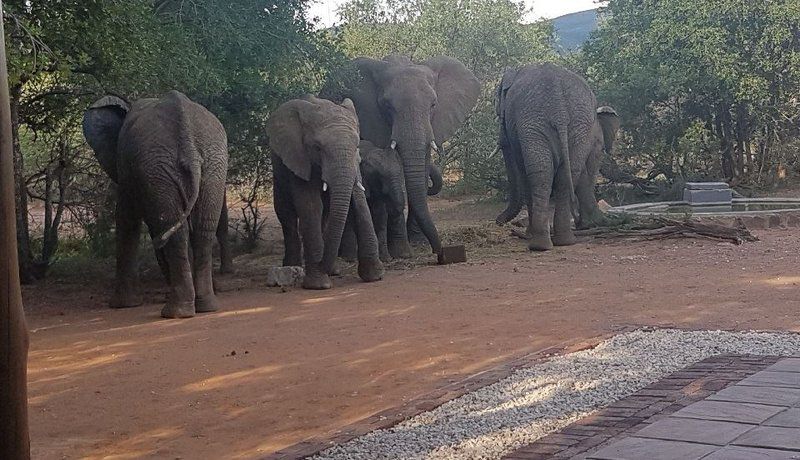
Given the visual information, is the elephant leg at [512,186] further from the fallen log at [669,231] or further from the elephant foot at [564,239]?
the elephant foot at [564,239]

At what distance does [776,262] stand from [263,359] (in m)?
7.29

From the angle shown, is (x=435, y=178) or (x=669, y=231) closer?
(x=669, y=231)

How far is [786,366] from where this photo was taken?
23.3ft

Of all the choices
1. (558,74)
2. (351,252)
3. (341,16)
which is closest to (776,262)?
(558,74)

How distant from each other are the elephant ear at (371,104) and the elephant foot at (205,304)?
18.2 ft

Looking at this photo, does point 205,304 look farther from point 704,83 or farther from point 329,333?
point 704,83

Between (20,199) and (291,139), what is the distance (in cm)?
358

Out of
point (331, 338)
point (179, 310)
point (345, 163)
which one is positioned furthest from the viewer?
point (345, 163)

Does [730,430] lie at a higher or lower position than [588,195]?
lower

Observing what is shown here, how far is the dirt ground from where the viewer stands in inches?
280

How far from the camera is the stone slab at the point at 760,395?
6.12 metres

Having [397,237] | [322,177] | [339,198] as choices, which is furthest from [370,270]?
[397,237]

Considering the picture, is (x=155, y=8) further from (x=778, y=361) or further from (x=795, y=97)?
(x=795, y=97)

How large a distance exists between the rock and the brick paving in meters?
7.19
